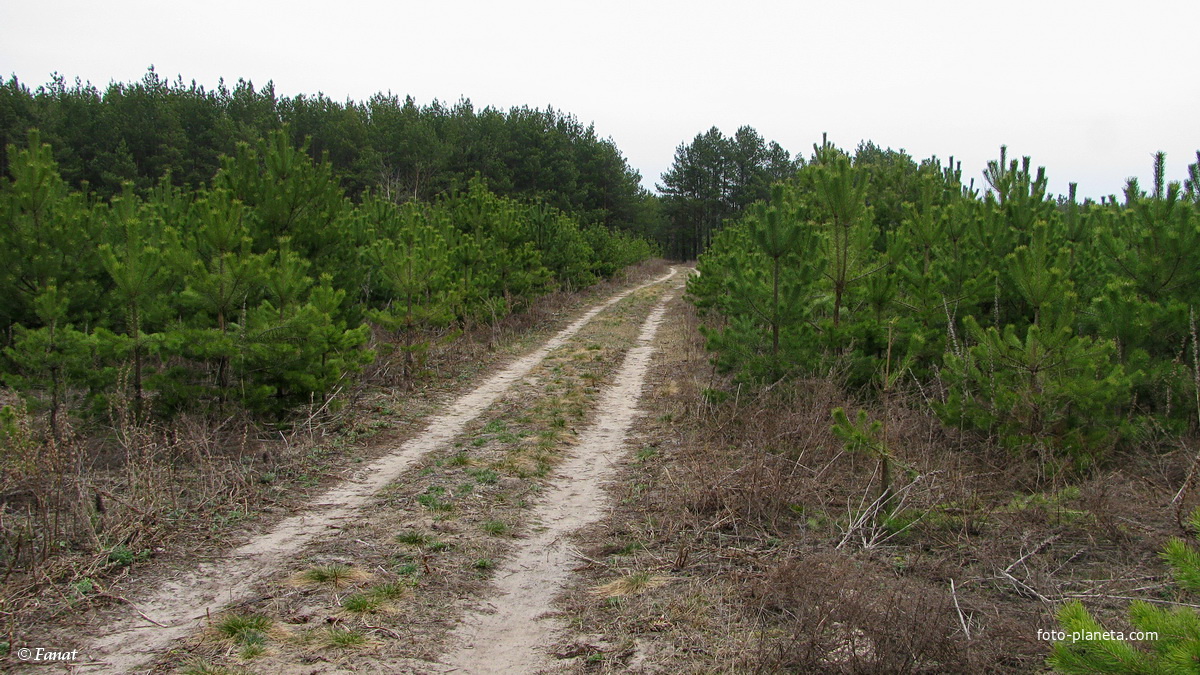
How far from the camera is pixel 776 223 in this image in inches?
339

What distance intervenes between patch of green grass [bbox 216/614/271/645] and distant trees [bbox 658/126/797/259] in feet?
187

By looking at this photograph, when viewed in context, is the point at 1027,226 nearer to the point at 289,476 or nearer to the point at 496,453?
the point at 496,453

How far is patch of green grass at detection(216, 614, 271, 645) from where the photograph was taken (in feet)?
13.9

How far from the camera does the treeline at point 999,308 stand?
21.9ft

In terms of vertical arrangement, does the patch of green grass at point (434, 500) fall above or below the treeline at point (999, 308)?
below

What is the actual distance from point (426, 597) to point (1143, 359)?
6974mm

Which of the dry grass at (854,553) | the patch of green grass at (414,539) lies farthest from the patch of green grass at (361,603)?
the dry grass at (854,553)

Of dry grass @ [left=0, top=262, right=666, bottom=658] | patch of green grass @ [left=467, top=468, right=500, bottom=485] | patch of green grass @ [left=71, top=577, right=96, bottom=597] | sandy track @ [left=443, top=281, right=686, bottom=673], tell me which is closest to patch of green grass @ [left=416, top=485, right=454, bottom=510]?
patch of green grass @ [left=467, top=468, right=500, bottom=485]

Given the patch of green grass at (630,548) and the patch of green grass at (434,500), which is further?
the patch of green grass at (434,500)

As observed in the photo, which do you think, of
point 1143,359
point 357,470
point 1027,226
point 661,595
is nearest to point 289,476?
point 357,470

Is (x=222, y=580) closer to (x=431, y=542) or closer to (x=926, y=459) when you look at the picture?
(x=431, y=542)

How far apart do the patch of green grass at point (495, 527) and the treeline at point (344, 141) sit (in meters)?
28.8

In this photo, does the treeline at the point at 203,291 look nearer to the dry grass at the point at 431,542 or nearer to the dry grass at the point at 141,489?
the dry grass at the point at 141,489

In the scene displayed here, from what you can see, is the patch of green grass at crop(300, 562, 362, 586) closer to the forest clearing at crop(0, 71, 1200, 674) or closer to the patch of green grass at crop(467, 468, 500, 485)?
the forest clearing at crop(0, 71, 1200, 674)
